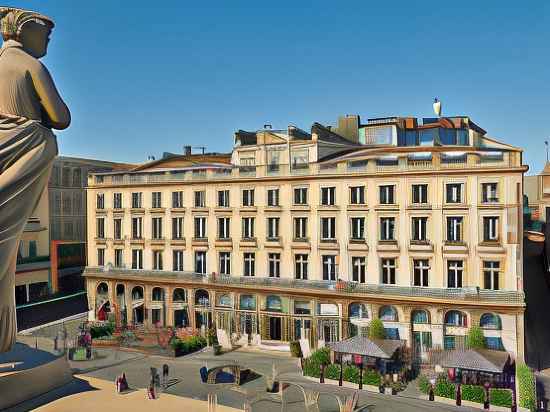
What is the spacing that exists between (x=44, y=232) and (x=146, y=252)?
1705 cm

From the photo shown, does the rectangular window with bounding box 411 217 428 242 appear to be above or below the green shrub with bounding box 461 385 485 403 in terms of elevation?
above

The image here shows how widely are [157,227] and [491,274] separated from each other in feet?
95.8

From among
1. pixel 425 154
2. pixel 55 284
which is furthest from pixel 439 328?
pixel 55 284

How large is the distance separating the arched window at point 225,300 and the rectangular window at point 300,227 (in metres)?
8.21

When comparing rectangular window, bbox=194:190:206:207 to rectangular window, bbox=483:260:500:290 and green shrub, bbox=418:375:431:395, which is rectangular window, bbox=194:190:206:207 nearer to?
rectangular window, bbox=483:260:500:290

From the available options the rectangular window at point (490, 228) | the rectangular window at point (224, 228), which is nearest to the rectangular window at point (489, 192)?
the rectangular window at point (490, 228)

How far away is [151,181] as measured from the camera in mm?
48812

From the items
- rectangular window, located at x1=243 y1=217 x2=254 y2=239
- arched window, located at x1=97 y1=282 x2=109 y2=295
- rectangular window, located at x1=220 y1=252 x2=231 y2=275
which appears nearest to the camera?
rectangular window, located at x1=243 y1=217 x2=254 y2=239

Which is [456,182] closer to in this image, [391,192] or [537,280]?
[391,192]

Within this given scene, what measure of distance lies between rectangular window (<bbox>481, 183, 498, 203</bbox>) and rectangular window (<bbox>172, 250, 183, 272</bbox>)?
2635cm

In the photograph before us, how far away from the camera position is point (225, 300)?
44938 millimetres

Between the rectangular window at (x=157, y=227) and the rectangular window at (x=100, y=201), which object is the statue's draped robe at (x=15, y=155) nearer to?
the rectangular window at (x=157, y=227)

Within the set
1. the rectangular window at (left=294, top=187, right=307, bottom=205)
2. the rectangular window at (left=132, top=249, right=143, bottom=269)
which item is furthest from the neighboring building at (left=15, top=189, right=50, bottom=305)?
the rectangular window at (left=294, top=187, right=307, bottom=205)

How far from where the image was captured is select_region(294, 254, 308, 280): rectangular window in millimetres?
42531
